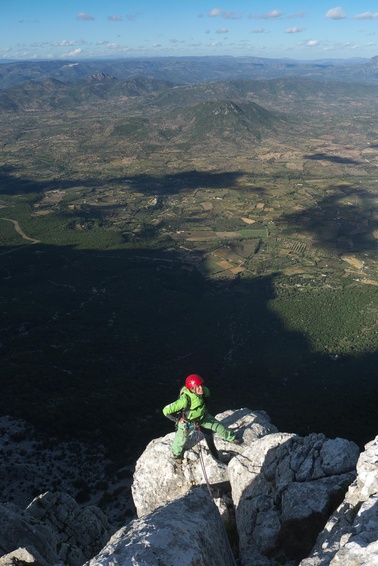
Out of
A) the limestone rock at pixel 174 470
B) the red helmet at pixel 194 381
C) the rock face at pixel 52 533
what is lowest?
the rock face at pixel 52 533

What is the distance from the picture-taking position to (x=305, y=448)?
703 inches

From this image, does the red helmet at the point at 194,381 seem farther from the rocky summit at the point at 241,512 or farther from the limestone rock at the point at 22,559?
the limestone rock at the point at 22,559

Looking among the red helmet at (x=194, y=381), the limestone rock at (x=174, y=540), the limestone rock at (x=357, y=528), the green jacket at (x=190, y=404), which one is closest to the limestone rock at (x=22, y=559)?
the limestone rock at (x=174, y=540)

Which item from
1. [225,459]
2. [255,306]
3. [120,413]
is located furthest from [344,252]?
[225,459]

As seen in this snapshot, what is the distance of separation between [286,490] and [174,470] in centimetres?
595

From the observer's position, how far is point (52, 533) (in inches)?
835

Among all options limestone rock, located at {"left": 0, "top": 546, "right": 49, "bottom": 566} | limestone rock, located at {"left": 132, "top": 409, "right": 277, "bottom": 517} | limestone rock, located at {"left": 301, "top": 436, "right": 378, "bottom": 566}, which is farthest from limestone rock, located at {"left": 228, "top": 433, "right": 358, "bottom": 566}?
limestone rock, located at {"left": 0, "top": 546, "right": 49, "bottom": 566}

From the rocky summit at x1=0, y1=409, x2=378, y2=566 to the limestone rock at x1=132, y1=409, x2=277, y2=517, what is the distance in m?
0.05

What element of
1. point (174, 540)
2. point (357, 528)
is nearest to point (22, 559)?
point (174, 540)

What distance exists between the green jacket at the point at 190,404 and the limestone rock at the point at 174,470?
144cm

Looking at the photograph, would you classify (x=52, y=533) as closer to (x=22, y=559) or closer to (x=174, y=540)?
(x=22, y=559)

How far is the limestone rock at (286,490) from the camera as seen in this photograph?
1445 cm

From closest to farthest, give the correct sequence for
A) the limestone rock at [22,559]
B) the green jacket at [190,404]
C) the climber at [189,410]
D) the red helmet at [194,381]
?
the limestone rock at [22,559] < the red helmet at [194,381] < the climber at [189,410] < the green jacket at [190,404]

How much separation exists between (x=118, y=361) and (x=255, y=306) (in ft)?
147
